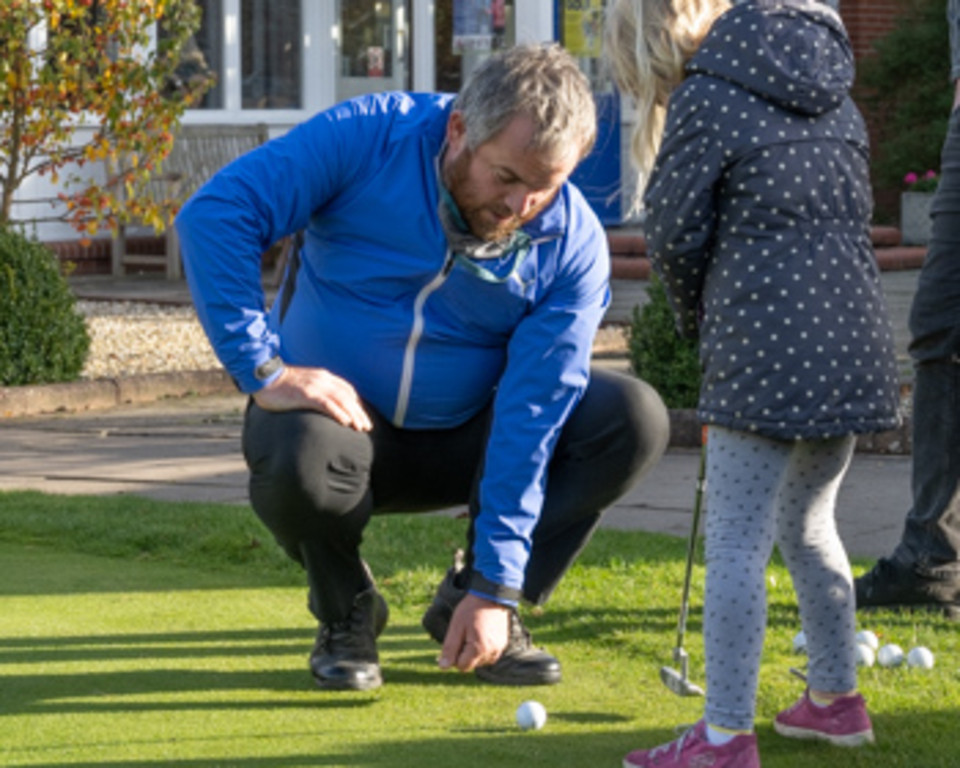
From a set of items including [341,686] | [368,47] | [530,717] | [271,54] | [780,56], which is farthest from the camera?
[368,47]

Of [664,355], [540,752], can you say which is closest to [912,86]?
[664,355]

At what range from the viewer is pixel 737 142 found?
3568 mm

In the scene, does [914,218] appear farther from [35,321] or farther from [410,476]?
[410,476]

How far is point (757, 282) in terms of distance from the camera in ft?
11.7

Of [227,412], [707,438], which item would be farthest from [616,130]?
[707,438]

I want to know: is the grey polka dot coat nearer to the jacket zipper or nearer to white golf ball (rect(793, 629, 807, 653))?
the jacket zipper

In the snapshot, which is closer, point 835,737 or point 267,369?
point 835,737

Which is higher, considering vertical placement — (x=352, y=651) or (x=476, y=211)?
(x=476, y=211)

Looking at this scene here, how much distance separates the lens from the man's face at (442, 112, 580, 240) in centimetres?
373

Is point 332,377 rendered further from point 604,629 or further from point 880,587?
A: point 880,587

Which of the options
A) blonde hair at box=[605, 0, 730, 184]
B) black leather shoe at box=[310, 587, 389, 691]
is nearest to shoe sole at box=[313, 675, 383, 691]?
black leather shoe at box=[310, 587, 389, 691]

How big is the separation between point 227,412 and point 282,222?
5.44 metres

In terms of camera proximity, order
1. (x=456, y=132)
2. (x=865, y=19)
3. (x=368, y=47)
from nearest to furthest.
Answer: (x=456, y=132) < (x=865, y=19) < (x=368, y=47)

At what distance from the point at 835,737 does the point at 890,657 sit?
68cm
